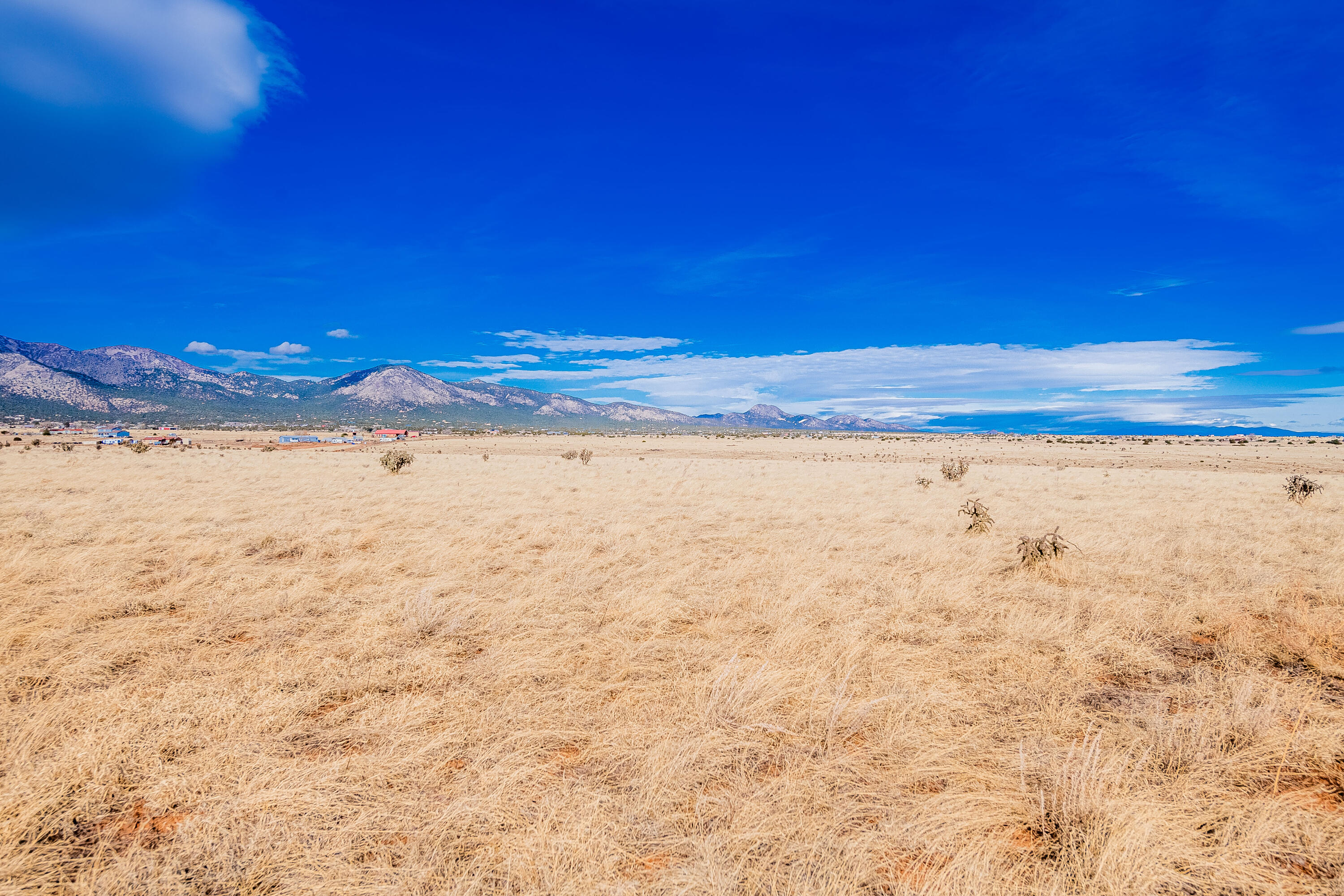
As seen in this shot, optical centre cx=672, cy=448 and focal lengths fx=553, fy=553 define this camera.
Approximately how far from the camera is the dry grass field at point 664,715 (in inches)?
120

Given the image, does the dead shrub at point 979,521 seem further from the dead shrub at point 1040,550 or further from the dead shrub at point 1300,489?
the dead shrub at point 1300,489

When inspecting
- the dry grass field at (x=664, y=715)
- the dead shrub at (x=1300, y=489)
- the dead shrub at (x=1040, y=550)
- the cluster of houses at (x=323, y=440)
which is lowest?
the dry grass field at (x=664, y=715)

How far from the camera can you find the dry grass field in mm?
3053

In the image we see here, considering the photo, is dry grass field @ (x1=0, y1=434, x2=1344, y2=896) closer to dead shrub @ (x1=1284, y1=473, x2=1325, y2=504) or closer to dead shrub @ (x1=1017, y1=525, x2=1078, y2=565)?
dead shrub @ (x1=1017, y1=525, x2=1078, y2=565)

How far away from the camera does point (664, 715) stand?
463 centimetres

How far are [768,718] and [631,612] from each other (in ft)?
9.45

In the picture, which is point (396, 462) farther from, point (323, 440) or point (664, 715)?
point (323, 440)

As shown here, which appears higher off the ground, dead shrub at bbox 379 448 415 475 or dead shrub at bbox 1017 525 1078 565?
dead shrub at bbox 379 448 415 475

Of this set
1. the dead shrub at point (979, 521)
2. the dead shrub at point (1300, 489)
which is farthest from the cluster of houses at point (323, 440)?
the dead shrub at point (1300, 489)

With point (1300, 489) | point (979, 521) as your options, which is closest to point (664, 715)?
point (979, 521)

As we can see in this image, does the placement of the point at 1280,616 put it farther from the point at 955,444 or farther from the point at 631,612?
the point at 955,444

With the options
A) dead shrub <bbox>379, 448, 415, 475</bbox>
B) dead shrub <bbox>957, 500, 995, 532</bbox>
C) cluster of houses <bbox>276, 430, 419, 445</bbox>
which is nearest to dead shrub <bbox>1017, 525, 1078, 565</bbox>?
dead shrub <bbox>957, 500, 995, 532</bbox>

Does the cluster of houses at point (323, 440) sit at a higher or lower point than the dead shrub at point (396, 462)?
higher

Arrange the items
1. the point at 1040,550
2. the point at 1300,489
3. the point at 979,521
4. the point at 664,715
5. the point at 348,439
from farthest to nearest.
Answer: the point at 348,439, the point at 1300,489, the point at 979,521, the point at 1040,550, the point at 664,715
